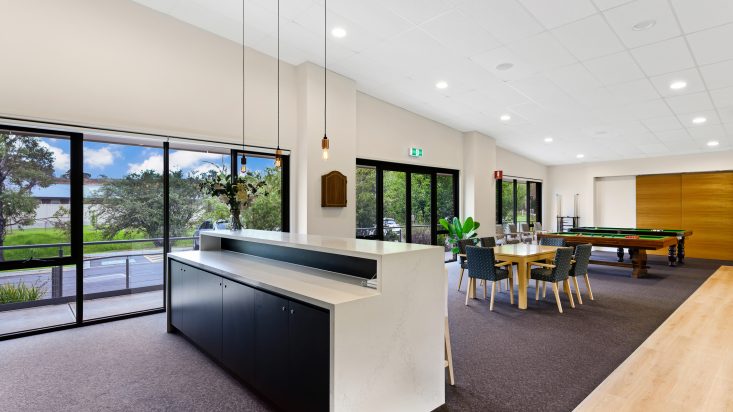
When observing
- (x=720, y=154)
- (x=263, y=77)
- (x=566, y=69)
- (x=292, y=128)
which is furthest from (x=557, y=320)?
(x=720, y=154)

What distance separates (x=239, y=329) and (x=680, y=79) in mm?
6726

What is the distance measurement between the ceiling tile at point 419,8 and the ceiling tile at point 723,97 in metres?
4.82

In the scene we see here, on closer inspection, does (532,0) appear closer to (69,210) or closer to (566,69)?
(566,69)

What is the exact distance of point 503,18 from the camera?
4172 mm

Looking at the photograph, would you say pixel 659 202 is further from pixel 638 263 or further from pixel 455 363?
pixel 455 363

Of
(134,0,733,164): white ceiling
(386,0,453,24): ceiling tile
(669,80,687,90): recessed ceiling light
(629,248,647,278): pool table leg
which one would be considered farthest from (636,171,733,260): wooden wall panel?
(386,0,453,24): ceiling tile

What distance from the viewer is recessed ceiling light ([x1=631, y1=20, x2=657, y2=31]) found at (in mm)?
4012

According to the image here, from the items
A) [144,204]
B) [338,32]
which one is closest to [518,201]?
[338,32]

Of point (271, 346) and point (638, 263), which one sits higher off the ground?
point (271, 346)

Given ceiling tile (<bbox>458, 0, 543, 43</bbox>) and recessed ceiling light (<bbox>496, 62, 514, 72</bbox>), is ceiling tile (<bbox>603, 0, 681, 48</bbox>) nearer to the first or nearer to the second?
ceiling tile (<bbox>458, 0, 543, 43</bbox>)

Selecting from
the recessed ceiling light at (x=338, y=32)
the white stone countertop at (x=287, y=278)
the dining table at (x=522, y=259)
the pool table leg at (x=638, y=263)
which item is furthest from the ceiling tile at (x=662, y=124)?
the white stone countertop at (x=287, y=278)

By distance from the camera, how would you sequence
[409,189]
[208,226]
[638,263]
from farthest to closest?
[409,189]
[638,263]
[208,226]

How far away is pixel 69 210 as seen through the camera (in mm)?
4285

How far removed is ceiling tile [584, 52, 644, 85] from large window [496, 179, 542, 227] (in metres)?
4.95
